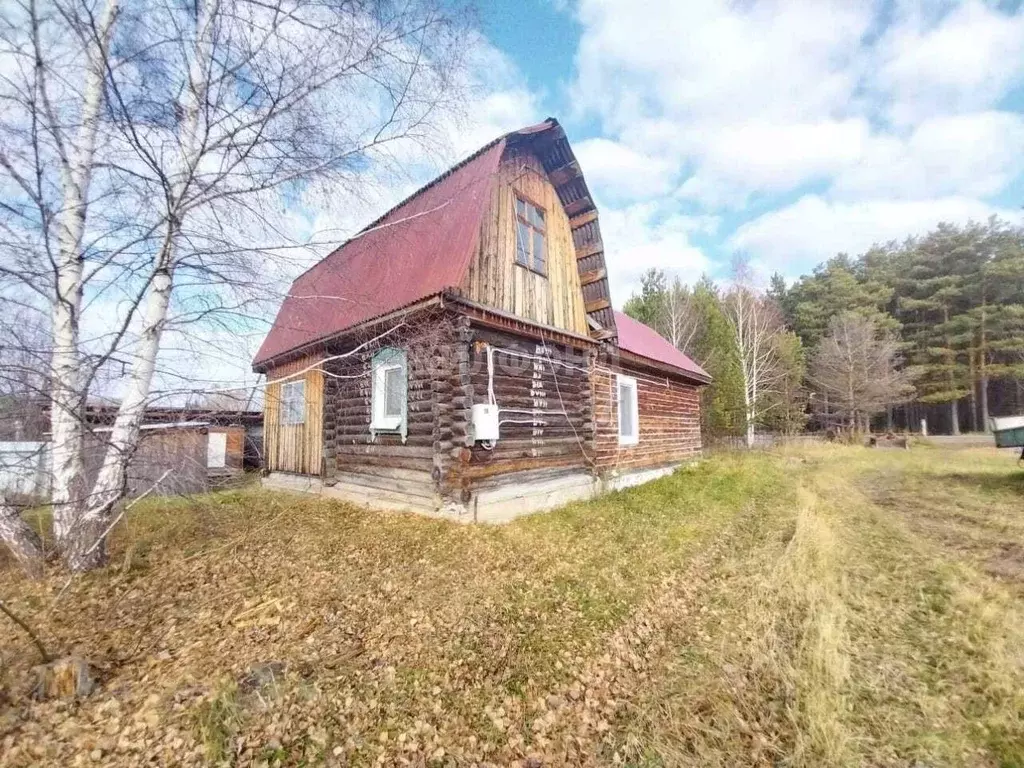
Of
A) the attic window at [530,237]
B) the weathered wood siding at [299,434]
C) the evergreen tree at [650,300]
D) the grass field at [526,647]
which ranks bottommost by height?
the grass field at [526,647]

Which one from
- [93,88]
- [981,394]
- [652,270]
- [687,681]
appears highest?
[652,270]

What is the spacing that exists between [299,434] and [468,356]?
18.4 ft

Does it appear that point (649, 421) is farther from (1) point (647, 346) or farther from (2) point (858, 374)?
(2) point (858, 374)

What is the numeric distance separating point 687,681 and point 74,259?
24.0ft

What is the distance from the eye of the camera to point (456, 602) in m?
4.58

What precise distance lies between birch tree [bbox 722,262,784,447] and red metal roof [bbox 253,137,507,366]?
63.8 ft

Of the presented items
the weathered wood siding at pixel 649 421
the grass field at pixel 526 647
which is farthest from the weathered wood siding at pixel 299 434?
the weathered wood siding at pixel 649 421

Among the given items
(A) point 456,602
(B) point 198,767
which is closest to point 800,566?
(A) point 456,602

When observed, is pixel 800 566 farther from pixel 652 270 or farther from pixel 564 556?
pixel 652 270

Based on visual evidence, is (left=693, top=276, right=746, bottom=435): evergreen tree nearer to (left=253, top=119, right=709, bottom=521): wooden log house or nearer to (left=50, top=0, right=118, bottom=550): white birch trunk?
(left=253, top=119, right=709, bottom=521): wooden log house

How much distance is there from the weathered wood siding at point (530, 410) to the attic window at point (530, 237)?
1623mm

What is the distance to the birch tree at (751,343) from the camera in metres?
23.6

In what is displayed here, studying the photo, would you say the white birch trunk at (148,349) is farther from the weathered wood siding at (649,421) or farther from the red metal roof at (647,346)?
the red metal roof at (647,346)

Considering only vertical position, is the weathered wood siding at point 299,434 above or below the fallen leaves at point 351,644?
above
